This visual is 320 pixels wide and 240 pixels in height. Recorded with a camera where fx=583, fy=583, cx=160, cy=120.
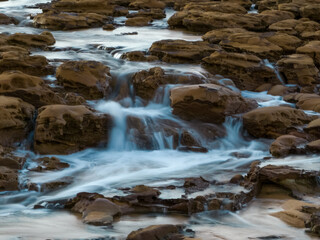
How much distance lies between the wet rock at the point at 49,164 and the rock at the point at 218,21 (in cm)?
921

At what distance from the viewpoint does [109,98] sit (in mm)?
10859

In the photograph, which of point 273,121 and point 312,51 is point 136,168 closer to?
point 273,121

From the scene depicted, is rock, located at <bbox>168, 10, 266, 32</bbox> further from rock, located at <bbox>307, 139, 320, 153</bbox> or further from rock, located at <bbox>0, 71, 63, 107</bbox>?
rock, located at <bbox>307, 139, 320, 153</bbox>

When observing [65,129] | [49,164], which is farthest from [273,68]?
[49,164]

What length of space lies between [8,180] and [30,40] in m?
7.15

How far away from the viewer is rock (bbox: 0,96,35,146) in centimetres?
882

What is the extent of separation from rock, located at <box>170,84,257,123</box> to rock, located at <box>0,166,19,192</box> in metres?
3.71

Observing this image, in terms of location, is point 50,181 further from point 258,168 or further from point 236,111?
point 236,111

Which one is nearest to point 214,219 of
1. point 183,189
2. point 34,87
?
point 183,189

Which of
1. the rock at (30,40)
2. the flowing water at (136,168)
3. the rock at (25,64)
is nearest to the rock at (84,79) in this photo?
the flowing water at (136,168)

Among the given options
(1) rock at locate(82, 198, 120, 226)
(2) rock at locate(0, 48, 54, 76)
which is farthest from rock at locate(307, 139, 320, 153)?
(2) rock at locate(0, 48, 54, 76)

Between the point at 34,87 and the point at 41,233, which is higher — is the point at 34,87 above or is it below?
above

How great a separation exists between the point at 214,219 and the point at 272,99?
5719mm

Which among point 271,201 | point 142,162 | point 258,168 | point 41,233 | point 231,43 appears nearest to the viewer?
point 41,233
